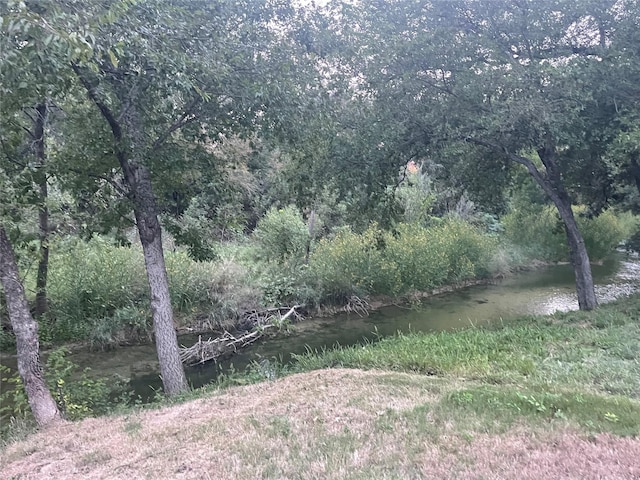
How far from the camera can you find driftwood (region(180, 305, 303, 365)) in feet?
37.7

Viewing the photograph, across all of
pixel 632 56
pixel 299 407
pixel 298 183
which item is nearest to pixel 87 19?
pixel 299 407

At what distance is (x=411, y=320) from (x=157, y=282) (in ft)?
31.4

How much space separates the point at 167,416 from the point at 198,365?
5862 millimetres

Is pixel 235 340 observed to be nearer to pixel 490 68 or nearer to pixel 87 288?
pixel 87 288

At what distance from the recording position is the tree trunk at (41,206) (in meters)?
7.48

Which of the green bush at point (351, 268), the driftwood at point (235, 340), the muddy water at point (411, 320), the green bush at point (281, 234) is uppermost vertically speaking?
the green bush at point (281, 234)

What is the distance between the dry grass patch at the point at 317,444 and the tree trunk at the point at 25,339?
570mm

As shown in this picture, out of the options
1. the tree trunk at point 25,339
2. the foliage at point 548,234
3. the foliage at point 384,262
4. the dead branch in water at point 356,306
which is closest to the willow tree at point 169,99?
the tree trunk at point 25,339

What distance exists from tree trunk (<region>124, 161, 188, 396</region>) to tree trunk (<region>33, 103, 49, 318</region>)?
1.29 metres

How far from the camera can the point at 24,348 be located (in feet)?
20.2

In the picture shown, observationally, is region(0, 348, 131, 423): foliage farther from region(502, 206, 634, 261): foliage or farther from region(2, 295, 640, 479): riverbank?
region(502, 206, 634, 261): foliage

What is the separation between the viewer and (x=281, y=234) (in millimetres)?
18766

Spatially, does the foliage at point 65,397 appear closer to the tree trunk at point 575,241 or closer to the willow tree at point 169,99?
the willow tree at point 169,99

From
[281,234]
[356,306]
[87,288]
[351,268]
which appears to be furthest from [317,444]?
[281,234]
